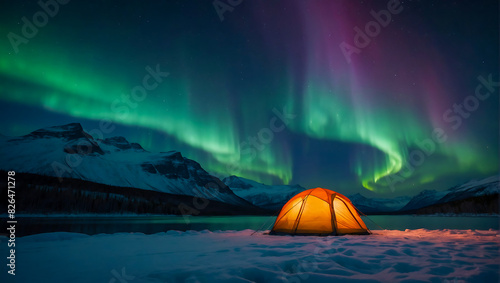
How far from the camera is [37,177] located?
13350cm

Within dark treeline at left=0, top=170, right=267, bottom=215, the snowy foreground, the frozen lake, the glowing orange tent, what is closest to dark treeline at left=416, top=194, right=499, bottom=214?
the frozen lake

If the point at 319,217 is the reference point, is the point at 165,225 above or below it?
below

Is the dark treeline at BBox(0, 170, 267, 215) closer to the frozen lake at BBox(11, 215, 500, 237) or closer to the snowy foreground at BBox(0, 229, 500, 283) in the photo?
the frozen lake at BBox(11, 215, 500, 237)

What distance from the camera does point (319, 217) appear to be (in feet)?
48.4

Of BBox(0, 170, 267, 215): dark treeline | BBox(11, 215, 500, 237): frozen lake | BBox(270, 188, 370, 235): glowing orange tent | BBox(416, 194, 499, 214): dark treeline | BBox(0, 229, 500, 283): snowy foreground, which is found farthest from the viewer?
BBox(416, 194, 499, 214): dark treeline

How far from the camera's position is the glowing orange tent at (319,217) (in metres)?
14.5

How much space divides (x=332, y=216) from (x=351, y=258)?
25.2ft

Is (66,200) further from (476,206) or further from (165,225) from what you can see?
(476,206)

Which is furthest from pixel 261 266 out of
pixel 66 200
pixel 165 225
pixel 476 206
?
pixel 476 206

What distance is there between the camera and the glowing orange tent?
14.5m

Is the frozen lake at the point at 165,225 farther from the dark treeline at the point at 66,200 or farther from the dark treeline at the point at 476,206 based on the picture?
the dark treeline at the point at 476,206

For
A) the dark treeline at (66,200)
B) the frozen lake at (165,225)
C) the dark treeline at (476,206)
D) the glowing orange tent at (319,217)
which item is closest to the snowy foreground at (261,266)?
the glowing orange tent at (319,217)

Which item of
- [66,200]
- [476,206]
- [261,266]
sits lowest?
[476,206]

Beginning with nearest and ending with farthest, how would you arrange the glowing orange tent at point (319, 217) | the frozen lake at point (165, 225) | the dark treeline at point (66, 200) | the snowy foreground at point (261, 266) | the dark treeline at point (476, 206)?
the snowy foreground at point (261, 266), the glowing orange tent at point (319, 217), the frozen lake at point (165, 225), the dark treeline at point (66, 200), the dark treeline at point (476, 206)
